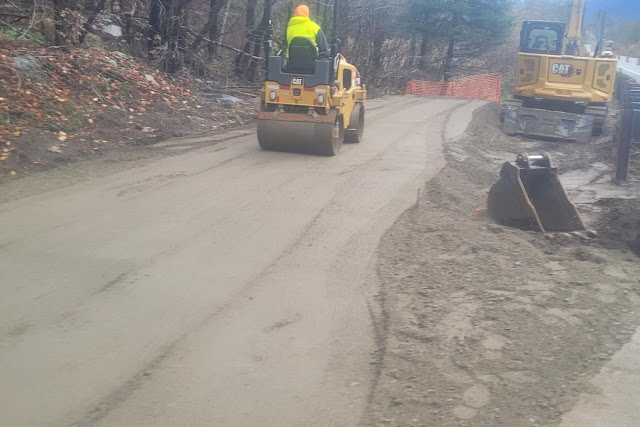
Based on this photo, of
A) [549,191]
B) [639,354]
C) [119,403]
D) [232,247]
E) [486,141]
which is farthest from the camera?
[486,141]

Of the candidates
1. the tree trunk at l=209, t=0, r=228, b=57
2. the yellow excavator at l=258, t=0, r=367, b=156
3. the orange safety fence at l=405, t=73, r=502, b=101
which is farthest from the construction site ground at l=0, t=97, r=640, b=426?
the orange safety fence at l=405, t=73, r=502, b=101

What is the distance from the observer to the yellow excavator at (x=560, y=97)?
17.8m

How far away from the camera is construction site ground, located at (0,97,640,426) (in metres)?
4.39

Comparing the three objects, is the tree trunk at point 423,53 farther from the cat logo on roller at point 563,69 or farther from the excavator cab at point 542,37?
the cat logo on roller at point 563,69

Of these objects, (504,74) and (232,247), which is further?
(504,74)

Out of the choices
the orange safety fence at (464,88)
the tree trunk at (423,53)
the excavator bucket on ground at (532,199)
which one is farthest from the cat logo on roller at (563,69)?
the tree trunk at (423,53)

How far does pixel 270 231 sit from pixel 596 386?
422 cm

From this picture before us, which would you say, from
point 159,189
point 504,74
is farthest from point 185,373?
point 504,74

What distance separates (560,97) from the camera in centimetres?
1817

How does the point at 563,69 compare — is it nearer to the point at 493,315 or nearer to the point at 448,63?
the point at 493,315

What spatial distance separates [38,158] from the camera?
33.7 feet

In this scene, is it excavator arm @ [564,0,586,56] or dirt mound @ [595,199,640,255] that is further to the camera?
excavator arm @ [564,0,586,56]

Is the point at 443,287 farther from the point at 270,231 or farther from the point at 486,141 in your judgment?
the point at 486,141

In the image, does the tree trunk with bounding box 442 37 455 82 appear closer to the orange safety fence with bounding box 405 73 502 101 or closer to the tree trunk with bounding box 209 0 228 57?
the orange safety fence with bounding box 405 73 502 101
